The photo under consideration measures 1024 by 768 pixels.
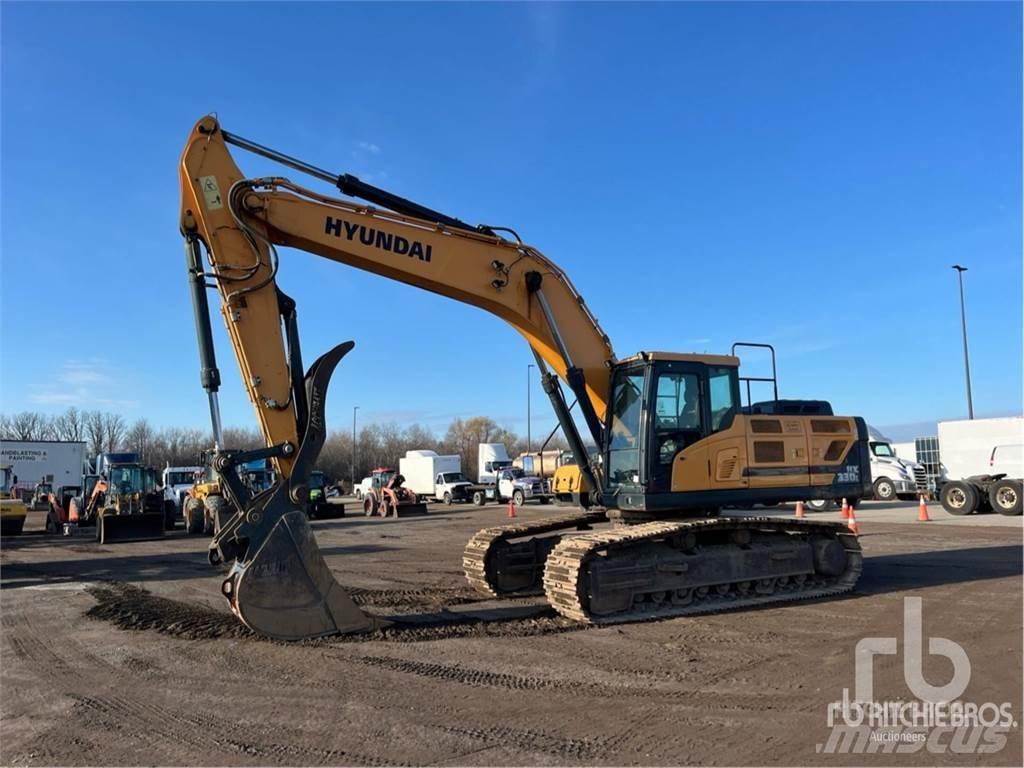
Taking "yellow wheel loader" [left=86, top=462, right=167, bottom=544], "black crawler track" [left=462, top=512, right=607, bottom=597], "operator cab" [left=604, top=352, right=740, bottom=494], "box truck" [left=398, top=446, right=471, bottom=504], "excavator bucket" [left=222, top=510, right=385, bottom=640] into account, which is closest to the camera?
"excavator bucket" [left=222, top=510, right=385, bottom=640]

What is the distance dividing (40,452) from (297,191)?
3677 cm

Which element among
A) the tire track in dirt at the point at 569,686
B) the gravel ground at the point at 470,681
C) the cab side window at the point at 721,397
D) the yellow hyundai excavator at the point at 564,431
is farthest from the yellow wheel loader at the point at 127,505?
the cab side window at the point at 721,397

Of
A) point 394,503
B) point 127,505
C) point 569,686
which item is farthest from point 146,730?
point 394,503

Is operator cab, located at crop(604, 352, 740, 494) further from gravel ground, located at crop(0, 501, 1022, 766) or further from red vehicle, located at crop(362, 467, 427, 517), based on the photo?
red vehicle, located at crop(362, 467, 427, 517)

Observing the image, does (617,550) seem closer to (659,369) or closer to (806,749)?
(659,369)

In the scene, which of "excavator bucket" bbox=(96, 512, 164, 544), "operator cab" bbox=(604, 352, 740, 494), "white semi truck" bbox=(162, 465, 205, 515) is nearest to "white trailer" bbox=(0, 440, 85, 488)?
"white semi truck" bbox=(162, 465, 205, 515)

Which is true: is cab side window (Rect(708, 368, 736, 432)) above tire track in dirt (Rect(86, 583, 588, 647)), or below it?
above

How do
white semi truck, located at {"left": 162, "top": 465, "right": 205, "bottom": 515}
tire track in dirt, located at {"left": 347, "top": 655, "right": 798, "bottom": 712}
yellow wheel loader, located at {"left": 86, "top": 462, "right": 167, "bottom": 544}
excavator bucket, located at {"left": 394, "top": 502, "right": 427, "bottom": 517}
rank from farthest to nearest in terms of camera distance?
white semi truck, located at {"left": 162, "top": 465, "right": 205, "bottom": 515} → excavator bucket, located at {"left": 394, "top": 502, "right": 427, "bottom": 517} → yellow wheel loader, located at {"left": 86, "top": 462, "right": 167, "bottom": 544} → tire track in dirt, located at {"left": 347, "top": 655, "right": 798, "bottom": 712}

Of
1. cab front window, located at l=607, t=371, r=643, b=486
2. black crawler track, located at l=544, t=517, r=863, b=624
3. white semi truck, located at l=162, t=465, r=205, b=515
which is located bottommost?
black crawler track, located at l=544, t=517, r=863, b=624

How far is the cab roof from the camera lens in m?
9.69

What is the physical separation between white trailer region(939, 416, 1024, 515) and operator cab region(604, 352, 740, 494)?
18.9 metres

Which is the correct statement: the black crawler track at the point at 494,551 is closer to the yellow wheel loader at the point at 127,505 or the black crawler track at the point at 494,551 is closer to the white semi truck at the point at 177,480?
the yellow wheel loader at the point at 127,505

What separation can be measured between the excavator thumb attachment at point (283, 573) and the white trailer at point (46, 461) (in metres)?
36.4

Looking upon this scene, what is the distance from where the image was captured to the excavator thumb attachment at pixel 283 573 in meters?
7.41
